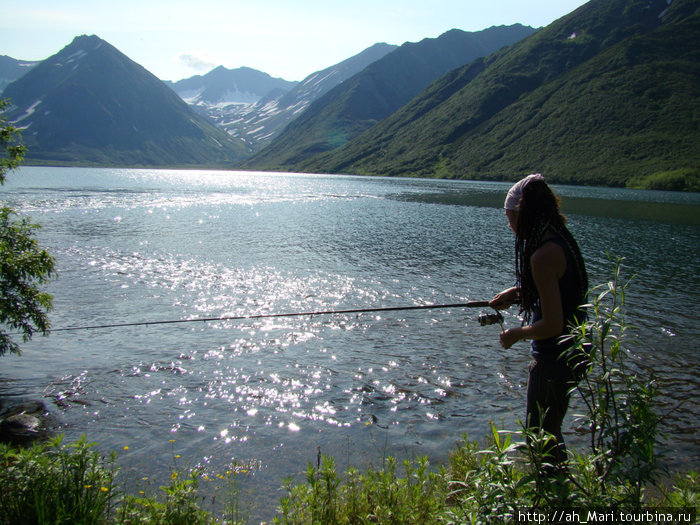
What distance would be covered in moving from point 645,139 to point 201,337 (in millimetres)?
195857

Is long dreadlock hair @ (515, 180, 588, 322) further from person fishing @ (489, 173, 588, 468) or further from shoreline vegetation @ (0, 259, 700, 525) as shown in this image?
shoreline vegetation @ (0, 259, 700, 525)

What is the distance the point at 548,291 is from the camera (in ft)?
15.0

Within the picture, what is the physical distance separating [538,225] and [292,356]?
462 inches

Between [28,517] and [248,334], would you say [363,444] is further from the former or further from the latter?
[248,334]

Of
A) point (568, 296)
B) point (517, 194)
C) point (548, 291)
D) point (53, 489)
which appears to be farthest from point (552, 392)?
point (53, 489)

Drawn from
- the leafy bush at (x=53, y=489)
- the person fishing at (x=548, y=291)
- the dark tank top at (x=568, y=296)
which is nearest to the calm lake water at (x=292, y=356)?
the person fishing at (x=548, y=291)

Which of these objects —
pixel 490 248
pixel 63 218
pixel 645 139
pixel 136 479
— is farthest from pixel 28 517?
pixel 645 139

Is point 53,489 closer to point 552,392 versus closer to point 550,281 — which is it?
point 552,392

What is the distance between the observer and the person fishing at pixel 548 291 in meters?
4.59

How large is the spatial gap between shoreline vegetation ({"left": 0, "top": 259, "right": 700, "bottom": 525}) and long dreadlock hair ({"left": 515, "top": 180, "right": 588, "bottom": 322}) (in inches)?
18.9

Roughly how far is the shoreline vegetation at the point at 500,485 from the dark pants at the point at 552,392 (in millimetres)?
202

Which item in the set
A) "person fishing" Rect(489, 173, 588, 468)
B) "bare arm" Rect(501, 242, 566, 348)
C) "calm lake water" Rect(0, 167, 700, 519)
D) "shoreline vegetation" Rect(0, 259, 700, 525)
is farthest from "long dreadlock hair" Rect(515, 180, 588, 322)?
"calm lake water" Rect(0, 167, 700, 519)

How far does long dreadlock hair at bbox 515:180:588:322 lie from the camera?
4719 mm

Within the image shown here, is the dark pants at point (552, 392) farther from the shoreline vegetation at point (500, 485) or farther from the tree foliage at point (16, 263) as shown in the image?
the tree foliage at point (16, 263)
